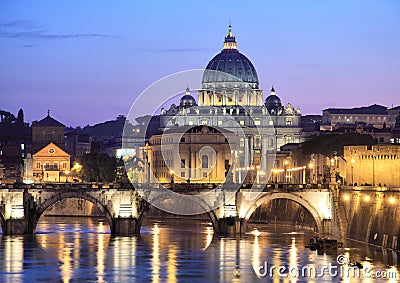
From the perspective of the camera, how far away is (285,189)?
101875 millimetres

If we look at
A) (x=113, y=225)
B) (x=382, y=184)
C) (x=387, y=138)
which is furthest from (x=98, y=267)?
(x=387, y=138)

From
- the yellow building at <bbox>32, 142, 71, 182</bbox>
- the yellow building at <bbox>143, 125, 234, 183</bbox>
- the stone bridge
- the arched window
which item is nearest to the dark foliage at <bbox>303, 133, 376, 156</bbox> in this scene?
the stone bridge

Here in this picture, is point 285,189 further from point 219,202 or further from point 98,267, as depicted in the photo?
point 98,267

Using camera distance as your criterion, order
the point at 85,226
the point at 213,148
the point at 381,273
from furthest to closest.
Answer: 1. the point at 213,148
2. the point at 85,226
3. the point at 381,273

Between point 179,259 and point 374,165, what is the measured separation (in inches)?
1028

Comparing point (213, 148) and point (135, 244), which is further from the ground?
point (213, 148)

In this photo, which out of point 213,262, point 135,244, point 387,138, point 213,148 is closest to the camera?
point 213,262

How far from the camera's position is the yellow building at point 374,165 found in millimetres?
103250

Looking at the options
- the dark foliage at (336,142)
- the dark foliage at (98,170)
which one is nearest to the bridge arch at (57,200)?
the dark foliage at (336,142)

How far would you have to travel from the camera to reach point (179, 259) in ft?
279

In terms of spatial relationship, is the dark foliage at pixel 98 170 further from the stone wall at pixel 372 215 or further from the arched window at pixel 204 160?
the stone wall at pixel 372 215

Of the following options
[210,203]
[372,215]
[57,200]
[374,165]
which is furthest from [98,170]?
[372,215]

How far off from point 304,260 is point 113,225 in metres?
21.4

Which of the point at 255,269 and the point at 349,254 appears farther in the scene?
the point at 349,254
